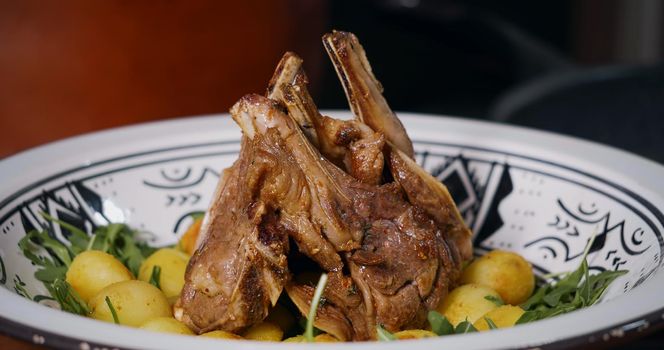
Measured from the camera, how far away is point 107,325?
101 cm

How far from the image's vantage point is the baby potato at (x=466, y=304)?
138cm

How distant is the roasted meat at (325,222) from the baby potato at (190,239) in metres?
0.22

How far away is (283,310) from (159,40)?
3.15ft

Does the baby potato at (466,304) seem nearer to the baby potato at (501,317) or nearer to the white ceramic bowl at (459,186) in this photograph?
the baby potato at (501,317)

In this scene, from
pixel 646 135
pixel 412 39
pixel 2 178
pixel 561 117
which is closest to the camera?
pixel 2 178

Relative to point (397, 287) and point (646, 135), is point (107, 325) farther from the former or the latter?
point (646, 135)

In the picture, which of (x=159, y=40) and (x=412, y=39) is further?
(x=412, y=39)

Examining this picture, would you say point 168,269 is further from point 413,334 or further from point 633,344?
point 633,344

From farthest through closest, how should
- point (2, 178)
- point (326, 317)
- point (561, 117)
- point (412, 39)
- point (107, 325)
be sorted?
point (412, 39) → point (561, 117) → point (2, 178) → point (326, 317) → point (107, 325)

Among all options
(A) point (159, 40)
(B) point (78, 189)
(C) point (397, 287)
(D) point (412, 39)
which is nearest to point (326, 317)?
(C) point (397, 287)

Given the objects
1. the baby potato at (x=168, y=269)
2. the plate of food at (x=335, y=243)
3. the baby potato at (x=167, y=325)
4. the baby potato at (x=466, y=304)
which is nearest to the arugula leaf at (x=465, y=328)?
the plate of food at (x=335, y=243)

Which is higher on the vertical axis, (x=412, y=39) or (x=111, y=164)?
(x=111, y=164)

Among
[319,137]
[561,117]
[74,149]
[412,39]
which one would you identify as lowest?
[412,39]

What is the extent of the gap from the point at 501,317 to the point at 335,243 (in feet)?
0.85
